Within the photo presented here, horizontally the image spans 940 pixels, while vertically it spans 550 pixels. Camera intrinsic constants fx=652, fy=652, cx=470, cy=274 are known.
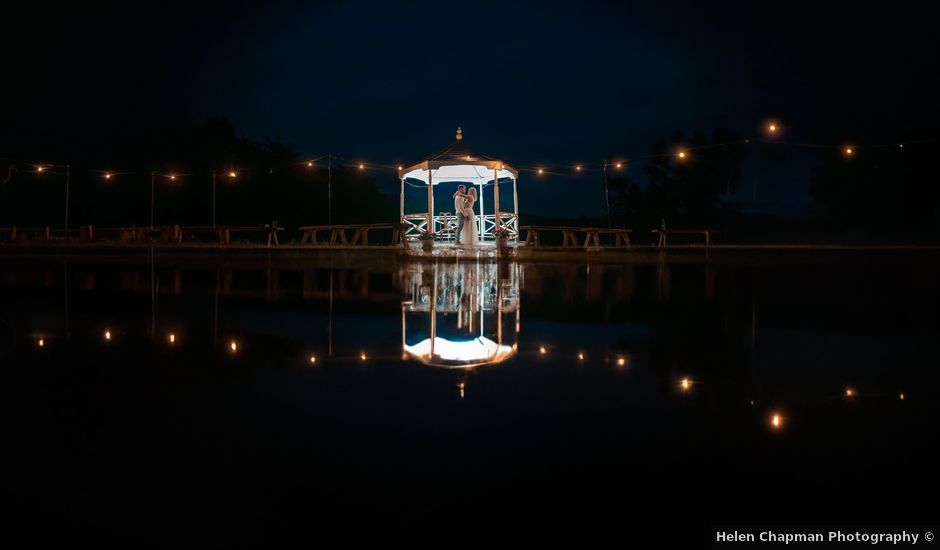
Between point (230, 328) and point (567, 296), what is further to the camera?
point (567, 296)

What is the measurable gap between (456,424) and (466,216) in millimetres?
14587

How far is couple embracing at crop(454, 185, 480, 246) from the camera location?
56.3 feet

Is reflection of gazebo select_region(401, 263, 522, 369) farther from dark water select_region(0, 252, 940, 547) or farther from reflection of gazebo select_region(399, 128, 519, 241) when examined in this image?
reflection of gazebo select_region(399, 128, 519, 241)

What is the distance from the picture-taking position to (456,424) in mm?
2682

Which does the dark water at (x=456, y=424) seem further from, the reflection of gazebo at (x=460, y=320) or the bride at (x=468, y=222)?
the bride at (x=468, y=222)

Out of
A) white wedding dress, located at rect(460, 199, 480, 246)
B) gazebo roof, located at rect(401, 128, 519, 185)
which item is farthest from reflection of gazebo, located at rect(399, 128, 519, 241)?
white wedding dress, located at rect(460, 199, 480, 246)

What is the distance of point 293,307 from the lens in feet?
22.5

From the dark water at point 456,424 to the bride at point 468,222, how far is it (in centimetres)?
1109

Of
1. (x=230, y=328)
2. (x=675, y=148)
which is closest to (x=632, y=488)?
(x=230, y=328)

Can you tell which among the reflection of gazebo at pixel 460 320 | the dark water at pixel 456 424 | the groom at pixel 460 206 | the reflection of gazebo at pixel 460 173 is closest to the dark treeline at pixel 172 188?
the reflection of gazebo at pixel 460 173

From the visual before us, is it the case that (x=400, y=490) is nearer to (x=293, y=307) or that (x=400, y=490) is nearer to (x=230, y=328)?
(x=230, y=328)

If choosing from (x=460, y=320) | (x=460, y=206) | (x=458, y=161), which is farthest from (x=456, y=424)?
(x=460, y=206)

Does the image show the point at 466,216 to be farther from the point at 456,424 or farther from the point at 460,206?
the point at 456,424

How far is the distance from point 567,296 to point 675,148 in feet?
86.5
